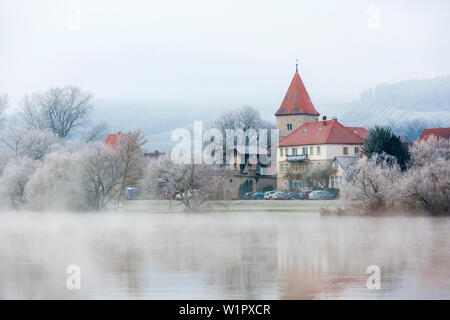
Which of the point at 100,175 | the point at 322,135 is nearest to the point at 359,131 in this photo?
the point at 322,135

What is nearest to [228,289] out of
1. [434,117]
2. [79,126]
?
[79,126]

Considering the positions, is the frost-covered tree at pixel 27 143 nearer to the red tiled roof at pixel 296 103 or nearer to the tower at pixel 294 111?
the tower at pixel 294 111

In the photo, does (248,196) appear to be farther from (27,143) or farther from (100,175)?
(100,175)

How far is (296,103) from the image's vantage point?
85.5 meters

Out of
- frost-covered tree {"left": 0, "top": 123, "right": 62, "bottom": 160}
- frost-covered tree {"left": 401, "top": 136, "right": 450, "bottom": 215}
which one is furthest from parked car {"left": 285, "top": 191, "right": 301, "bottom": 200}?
frost-covered tree {"left": 401, "top": 136, "right": 450, "bottom": 215}

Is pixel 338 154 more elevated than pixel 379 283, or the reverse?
pixel 338 154

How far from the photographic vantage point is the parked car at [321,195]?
182ft

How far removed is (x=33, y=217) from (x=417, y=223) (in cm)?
2027

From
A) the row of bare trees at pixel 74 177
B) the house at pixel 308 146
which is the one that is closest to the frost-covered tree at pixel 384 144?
the house at pixel 308 146

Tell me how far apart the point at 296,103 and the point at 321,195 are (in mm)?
31263

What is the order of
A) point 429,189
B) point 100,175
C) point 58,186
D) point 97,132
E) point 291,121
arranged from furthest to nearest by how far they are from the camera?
1. point 291,121
2. point 97,132
3. point 100,175
4. point 58,186
5. point 429,189

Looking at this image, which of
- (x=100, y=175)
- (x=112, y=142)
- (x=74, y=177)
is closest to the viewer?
(x=74, y=177)

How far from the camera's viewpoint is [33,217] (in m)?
38.3
